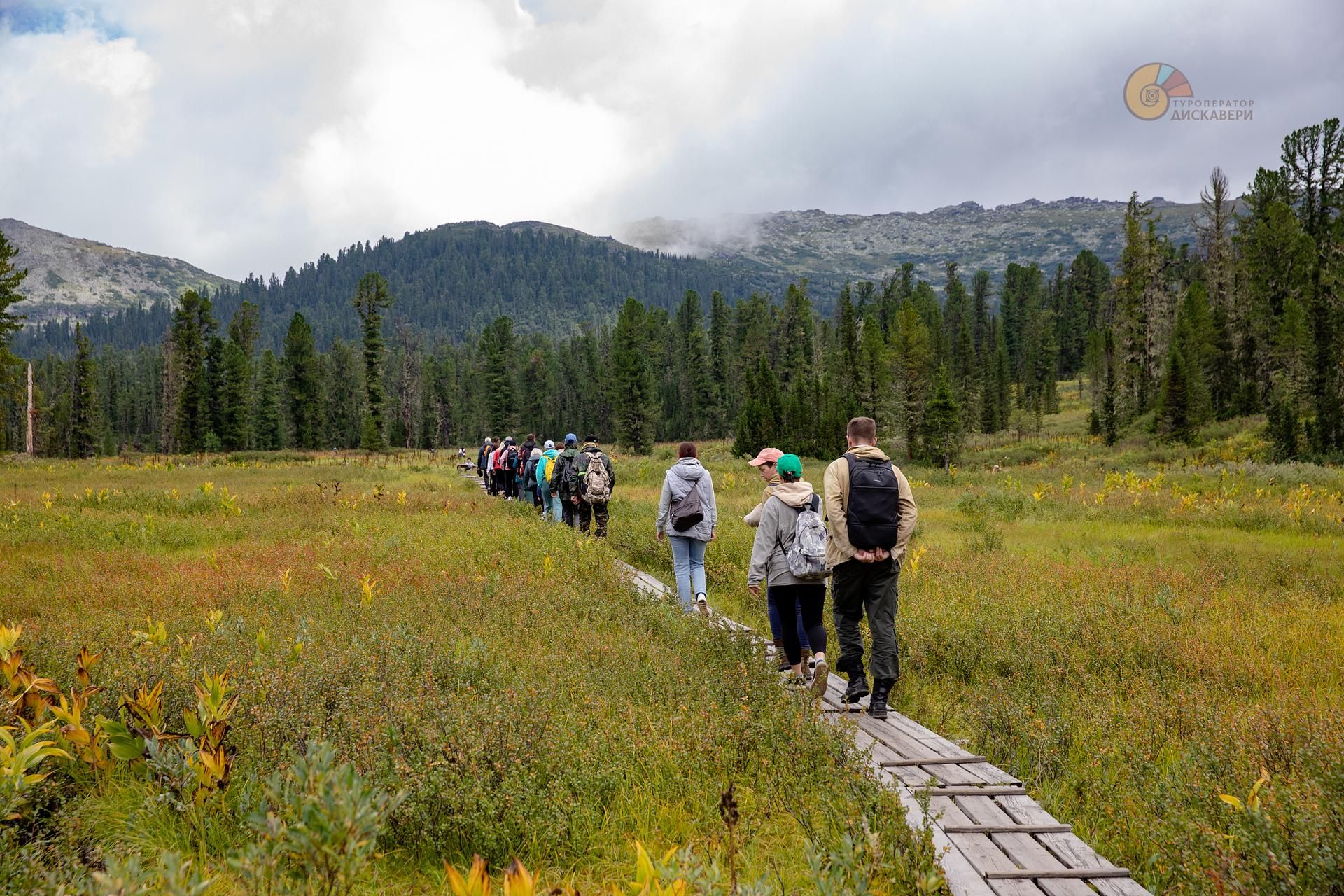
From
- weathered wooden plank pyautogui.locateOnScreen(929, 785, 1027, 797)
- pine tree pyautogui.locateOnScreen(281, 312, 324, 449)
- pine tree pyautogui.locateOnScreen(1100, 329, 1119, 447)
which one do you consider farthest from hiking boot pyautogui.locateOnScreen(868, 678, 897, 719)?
pine tree pyautogui.locateOnScreen(281, 312, 324, 449)

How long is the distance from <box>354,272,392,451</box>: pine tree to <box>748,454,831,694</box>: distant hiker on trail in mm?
52091

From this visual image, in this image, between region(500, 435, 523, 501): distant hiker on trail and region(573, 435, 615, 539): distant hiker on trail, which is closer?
region(573, 435, 615, 539): distant hiker on trail

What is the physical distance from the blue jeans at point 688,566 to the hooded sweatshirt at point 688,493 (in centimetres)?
11

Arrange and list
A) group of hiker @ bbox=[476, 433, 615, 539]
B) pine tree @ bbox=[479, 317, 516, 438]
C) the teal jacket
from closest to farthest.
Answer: group of hiker @ bbox=[476, 433, 615, 539] → the teal jacket → pine tree @ bbox=[479, 317, 516, 438]

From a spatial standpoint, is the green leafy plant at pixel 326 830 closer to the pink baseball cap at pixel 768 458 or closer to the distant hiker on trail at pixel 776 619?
the distant hiker on trail at pixel 776 619

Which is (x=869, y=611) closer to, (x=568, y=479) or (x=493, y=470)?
(x=568, y=479)

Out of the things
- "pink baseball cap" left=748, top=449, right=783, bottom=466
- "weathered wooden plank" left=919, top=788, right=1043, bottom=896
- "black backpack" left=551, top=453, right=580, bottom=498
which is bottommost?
"weathered wooden plank" left=919, top=788, right=1043, bottom=896

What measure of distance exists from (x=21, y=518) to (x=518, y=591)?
12.3m

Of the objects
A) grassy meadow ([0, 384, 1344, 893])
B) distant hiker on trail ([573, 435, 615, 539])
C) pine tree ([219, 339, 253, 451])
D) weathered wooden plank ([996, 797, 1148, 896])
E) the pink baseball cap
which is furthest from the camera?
pine tree ([219, 339, 253, 451])

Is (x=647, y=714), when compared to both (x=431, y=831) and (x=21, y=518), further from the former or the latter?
(x=21, y=518)

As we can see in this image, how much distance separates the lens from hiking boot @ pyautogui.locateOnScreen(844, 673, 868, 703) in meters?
5.59

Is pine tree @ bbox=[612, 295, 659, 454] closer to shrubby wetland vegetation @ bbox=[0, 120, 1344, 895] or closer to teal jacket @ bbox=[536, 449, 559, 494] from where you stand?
shrubby wetland vegetation @ bbox=[0, 120, 1344, 895]

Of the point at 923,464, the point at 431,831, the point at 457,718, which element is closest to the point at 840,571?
the point at 457,718

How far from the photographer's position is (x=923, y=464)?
48.8 metres
